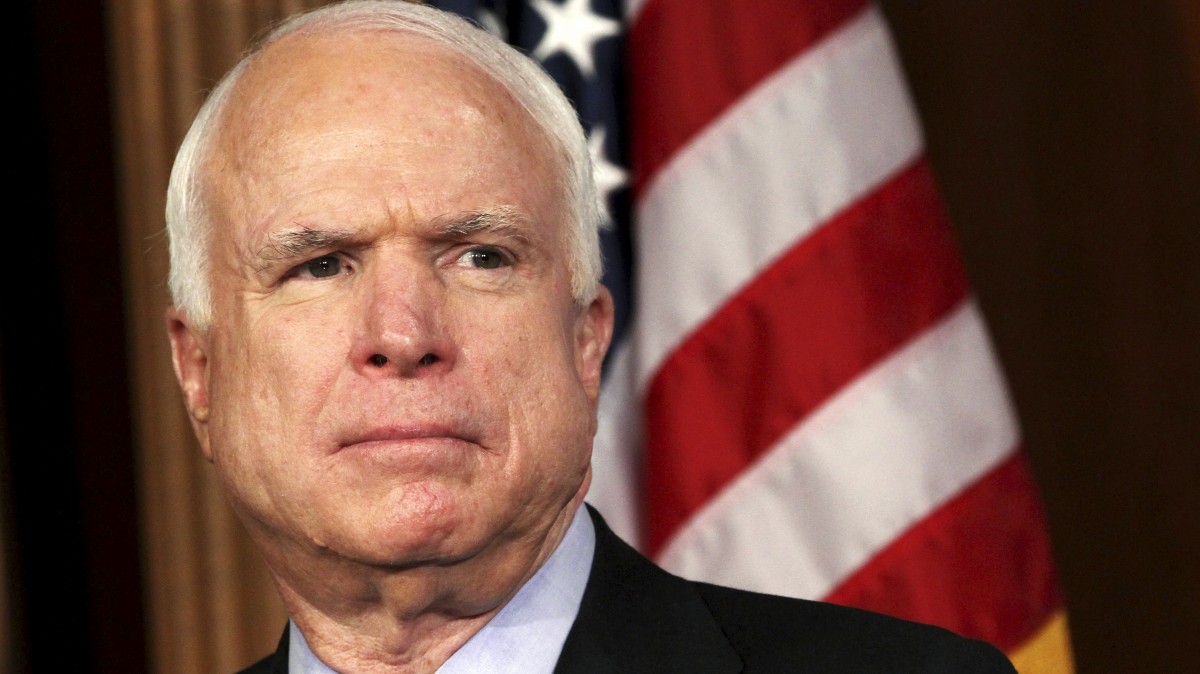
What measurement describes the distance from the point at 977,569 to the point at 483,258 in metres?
1.40

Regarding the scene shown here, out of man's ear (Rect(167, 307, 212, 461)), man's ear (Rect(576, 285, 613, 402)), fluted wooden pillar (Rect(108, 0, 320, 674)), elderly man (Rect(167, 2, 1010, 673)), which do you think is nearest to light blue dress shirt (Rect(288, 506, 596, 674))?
elderly man (Rect(167, 2, 1010, 673))

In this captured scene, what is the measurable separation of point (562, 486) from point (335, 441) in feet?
0.81

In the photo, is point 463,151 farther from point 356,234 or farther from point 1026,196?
point 1026,196

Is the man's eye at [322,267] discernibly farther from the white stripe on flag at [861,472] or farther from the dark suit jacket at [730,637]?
the white stripe on flag at [861,472]

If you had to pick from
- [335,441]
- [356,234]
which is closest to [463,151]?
[356,234]

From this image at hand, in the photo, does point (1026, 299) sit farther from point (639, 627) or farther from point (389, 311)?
point (389, 311)

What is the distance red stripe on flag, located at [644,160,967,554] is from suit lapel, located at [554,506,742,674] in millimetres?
1043

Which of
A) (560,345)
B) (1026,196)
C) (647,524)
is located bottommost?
(647,524)

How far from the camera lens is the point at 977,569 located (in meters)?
2.60

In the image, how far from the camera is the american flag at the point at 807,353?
2629 millimetres

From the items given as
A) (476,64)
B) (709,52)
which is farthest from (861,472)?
(476,64)

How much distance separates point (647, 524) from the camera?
2.85 m

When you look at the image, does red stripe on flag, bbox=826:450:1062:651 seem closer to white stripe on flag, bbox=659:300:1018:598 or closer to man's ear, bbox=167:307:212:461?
white stripe on flag, bbox=659:300:1018:598

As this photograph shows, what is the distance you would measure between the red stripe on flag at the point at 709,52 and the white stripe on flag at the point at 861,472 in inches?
23.1
